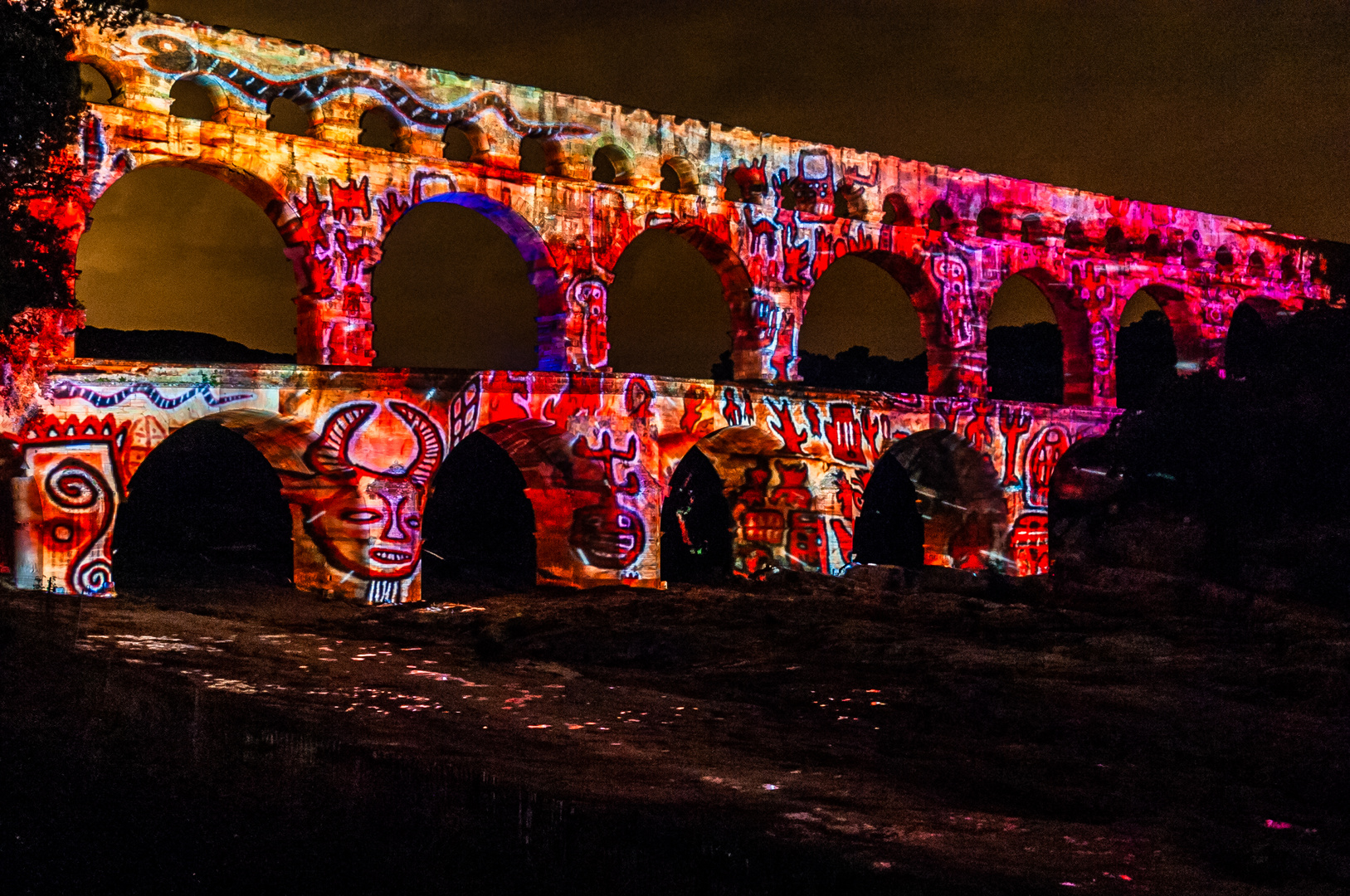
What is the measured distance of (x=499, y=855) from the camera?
23.4 ft

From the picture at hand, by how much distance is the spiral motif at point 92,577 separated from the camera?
17203mm

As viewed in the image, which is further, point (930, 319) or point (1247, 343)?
point (1247, 343)

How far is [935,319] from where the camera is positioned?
2619 centimetres

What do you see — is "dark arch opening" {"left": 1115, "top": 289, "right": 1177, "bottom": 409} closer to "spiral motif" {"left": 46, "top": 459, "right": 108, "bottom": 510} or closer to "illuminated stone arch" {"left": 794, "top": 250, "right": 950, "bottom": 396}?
"illuminated stone arch" {"left": 794, "top": 250, "right": 950, "bottom": 396}

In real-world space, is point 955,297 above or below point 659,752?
above

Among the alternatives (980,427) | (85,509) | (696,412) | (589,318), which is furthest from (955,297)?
(85,509)

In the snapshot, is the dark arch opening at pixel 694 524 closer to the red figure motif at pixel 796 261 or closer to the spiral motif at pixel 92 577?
the red figure motif at pixel 796 261

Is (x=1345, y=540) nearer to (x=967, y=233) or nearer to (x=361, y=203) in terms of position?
(x=967, y=233)

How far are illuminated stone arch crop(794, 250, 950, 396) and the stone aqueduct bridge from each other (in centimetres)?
6

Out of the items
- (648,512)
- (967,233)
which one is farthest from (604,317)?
(967,233)

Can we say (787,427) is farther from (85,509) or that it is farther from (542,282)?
(85,509)

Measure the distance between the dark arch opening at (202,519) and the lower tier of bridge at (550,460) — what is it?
1.21 ft

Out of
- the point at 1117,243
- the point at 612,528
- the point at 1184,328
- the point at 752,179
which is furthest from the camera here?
the point at 1184,328

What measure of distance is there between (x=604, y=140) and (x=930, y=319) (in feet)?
25.5
